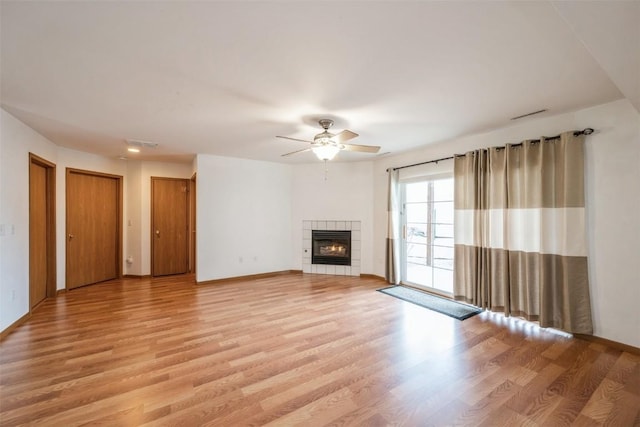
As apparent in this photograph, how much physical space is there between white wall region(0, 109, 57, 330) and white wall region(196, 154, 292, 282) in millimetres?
2086

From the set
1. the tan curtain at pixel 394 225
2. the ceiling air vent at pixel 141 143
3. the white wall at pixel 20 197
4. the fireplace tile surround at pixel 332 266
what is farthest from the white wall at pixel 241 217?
the tan curtain at pixel 394 225

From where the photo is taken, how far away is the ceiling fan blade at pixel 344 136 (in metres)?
2.60

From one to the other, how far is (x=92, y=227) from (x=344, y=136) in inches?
198

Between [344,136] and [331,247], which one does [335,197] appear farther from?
[344,136]

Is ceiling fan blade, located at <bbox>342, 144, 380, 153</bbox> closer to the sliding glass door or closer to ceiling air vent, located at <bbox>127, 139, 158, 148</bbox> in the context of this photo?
the sliding glass door

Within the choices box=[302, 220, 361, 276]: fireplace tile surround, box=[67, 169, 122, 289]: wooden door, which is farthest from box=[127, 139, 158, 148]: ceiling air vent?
box=[302, 220, 361, 276]: fireplace tile surround

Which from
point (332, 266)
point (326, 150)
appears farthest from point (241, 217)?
point (326, 150)

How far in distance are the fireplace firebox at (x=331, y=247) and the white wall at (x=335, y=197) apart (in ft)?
0.97

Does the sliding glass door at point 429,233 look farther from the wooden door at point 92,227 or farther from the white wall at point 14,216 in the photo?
the wooden door at point 92,227

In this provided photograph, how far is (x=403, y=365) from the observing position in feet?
7.27

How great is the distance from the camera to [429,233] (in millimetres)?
4371

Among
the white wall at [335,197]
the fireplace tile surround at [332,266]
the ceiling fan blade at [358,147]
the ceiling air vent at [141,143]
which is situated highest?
the ceiling air vent at [141,143]

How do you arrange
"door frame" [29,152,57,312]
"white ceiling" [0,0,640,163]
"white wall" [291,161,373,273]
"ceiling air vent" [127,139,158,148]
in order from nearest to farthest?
1. "white ceiling" [0,0,640,163]
2. "ceiling air vent" [127,139,158,148]
3. "door frame" [29,152,57,312]
4. "white wall" [291,161,373,273]

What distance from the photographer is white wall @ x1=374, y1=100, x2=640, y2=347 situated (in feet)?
7.89
